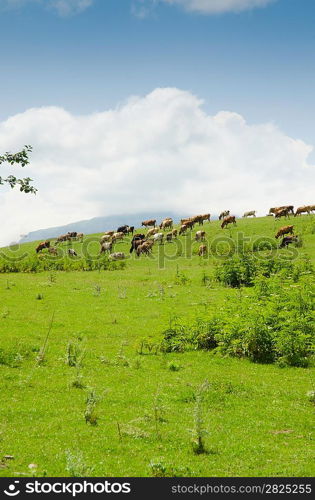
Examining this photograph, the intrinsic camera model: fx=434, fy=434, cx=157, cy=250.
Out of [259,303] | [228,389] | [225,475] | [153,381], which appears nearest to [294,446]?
[225,475]

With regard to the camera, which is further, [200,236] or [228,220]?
[228,220]

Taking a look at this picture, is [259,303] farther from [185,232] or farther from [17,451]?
[185,232]

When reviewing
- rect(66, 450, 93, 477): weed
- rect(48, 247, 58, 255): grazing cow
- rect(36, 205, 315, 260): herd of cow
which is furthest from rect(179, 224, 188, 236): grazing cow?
rect(66, 450, 93, 477): weed

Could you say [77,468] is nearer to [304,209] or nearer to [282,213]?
[282,213]

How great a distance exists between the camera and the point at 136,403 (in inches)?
539

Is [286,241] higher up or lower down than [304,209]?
lower down

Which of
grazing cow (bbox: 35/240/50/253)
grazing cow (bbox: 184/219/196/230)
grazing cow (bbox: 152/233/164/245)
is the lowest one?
grazing cow (bbox: 35/240/50/253)

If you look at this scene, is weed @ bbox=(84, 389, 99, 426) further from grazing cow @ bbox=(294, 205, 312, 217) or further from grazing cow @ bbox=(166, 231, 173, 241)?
grazing cow @ bbox=(294, 205, 312, 217)

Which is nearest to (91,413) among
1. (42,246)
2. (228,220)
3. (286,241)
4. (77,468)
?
(77,468)

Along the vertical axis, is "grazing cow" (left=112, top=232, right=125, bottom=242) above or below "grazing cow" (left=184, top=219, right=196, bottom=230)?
below

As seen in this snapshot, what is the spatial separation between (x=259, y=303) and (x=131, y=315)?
372 inches

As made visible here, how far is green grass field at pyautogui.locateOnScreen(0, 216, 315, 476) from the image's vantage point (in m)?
9.91

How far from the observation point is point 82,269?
49219mm

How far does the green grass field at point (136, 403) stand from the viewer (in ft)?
32.5
